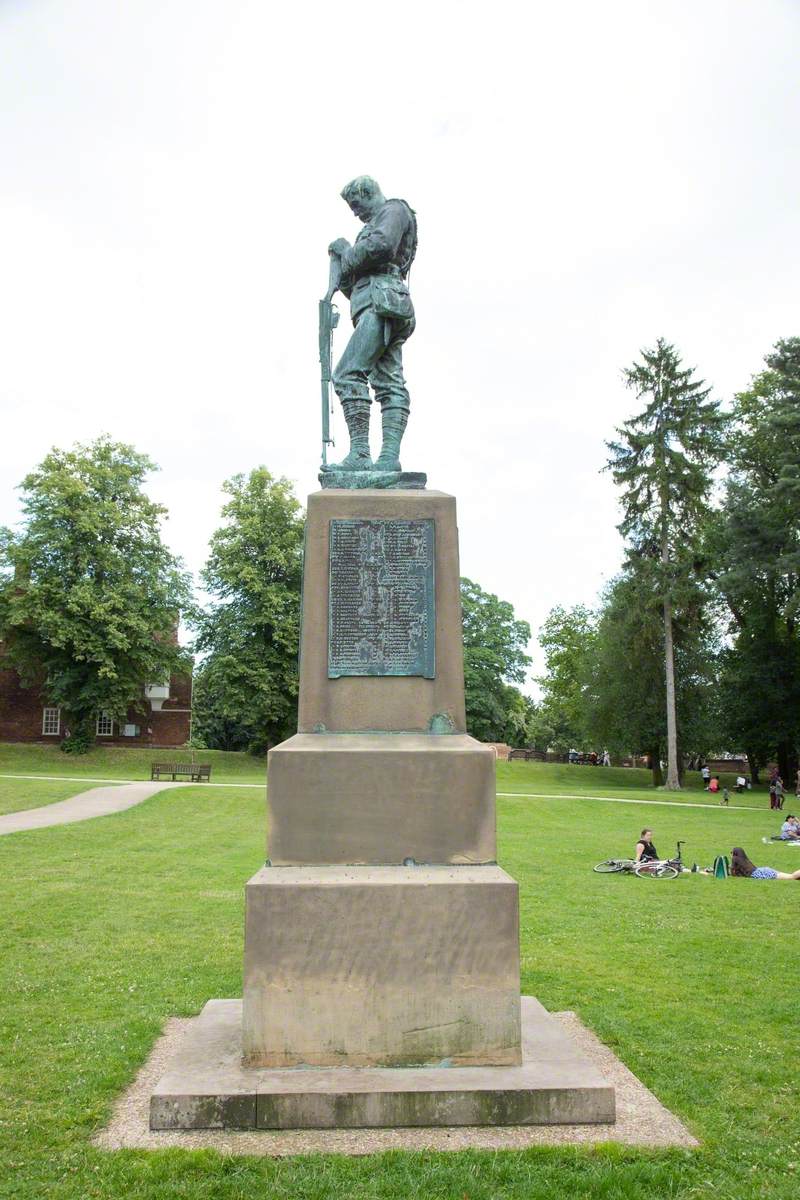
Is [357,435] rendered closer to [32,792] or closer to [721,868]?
[721,868]

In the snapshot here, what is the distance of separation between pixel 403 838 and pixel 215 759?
43095 millimetres

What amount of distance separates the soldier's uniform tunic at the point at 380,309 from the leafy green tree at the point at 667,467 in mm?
36071

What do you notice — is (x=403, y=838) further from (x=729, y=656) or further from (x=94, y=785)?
(x=729, y=656)

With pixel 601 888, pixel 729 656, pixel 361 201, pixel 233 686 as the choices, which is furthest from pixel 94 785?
pixel 729 656

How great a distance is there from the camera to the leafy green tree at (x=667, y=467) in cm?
4150

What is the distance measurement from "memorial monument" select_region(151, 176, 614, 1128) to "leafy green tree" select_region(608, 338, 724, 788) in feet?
121

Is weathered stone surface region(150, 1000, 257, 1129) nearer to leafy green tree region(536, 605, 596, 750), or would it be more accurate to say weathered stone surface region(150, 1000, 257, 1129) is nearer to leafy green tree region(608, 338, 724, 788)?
leafy green tree region(608, 338, 724, 788)

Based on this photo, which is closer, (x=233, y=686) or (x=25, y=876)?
(x=25, y=876)

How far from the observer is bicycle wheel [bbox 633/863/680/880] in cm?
1577

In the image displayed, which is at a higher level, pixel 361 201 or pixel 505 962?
pixel 361 201

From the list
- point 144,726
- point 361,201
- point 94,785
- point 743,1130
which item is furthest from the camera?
point 144,726

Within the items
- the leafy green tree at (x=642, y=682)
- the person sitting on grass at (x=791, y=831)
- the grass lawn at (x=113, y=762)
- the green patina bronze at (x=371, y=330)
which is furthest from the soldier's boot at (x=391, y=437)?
the leafy green tree at (x=642, y=682)

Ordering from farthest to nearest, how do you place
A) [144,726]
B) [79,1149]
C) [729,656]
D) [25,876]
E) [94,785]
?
[144,726], [729,656], [94,785], [25,876], [79,1149]

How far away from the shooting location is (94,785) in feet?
105
